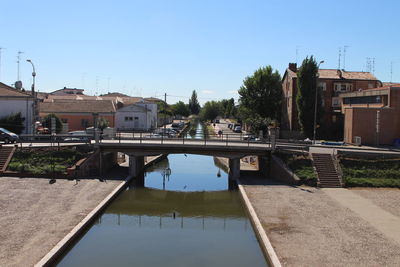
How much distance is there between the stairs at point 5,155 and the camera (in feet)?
117

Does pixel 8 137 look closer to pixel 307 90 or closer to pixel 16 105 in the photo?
pixel 16 105

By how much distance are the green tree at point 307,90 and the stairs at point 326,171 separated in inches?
779

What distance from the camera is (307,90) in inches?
2208

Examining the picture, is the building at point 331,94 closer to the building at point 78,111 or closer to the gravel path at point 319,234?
the gravel path at point 319,234

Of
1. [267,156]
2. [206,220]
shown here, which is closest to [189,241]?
[206,220]

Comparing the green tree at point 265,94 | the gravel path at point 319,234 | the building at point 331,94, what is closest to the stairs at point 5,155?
the gravel path at point 319,234

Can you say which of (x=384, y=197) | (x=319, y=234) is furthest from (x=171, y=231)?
(x=384, y=197)

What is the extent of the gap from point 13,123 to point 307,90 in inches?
1435

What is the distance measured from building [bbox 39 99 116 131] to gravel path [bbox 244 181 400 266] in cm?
4737

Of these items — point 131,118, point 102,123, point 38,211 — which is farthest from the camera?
point 131,118

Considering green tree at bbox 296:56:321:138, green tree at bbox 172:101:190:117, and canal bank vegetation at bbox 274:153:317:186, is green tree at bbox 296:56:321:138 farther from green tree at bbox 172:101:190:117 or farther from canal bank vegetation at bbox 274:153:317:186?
green tree at bbox 172:101:190:117

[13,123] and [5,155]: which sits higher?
[13,123]

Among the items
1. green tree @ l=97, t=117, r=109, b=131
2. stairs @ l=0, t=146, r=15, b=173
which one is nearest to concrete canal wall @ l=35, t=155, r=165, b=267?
stairs @ l=0, t=146, r=15, b=173

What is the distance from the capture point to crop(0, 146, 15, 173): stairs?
35688mm
